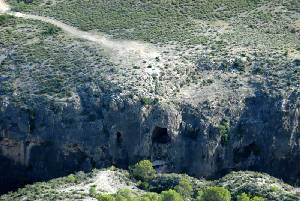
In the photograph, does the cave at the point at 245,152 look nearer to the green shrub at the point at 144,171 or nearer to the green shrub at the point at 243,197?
the green shrub at the point at 243,197

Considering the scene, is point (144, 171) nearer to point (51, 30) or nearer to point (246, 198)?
point (246, 198)

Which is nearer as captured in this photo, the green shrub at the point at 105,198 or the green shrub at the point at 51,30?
the green shrub at the point at 105,198

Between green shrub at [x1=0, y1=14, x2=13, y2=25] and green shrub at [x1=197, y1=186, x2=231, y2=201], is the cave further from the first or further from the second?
green shrub at [x1=0, y1=14, x2=13, y2=25]

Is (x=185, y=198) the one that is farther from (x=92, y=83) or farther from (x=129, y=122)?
(x=92, y=83)

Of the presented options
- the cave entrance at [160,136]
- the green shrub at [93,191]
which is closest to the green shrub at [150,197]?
the green shrub at [93,191]

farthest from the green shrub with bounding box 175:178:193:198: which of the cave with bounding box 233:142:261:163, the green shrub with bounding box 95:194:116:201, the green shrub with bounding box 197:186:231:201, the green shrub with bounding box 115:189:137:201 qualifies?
the cave with bounding box 233:142:261:163

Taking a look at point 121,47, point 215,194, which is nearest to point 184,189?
point 215,194
